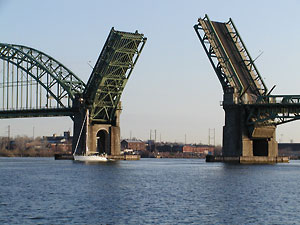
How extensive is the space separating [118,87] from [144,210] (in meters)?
60.2

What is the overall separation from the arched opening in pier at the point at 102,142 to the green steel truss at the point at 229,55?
22380 mm

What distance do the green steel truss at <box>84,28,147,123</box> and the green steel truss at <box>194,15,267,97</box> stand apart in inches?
327

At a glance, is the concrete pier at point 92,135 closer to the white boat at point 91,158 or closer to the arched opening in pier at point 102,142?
the arched opening in pier at point 102,142

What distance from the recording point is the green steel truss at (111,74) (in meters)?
83.4

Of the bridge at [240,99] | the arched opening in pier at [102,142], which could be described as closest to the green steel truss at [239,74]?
the bridge at [240,99]

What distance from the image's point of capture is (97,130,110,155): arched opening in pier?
332 ft

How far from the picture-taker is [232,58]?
281ft

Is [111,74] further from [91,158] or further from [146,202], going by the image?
[146,202]

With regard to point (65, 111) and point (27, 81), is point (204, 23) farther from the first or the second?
point (27, 81)

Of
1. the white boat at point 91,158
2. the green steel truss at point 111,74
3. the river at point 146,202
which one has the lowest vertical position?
the river at point 146,202

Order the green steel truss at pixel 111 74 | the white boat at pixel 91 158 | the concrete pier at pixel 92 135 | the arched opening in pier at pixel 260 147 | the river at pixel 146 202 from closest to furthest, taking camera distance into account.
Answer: the river at pixel 146 202 < the green steel truss at pixel 111 74 < the arched opening in pier at pixel 260 147 < the white boat at pixel 91 158 < the concrete pier at pixel 92 135

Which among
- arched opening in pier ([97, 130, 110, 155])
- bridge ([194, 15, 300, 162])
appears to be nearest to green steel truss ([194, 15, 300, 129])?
bridge ([194, 15, 300, 162])

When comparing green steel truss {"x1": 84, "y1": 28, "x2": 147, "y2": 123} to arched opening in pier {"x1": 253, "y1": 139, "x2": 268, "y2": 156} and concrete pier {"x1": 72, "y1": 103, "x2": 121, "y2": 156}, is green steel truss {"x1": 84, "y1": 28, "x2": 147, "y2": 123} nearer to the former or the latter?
concrete pier {"x1": 72, "y1": 103, "x2": 121, "y2": 156}

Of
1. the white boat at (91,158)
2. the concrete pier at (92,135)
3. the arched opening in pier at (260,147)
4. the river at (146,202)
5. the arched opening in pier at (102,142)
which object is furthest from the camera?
the arched opening in pier at (102,142)
